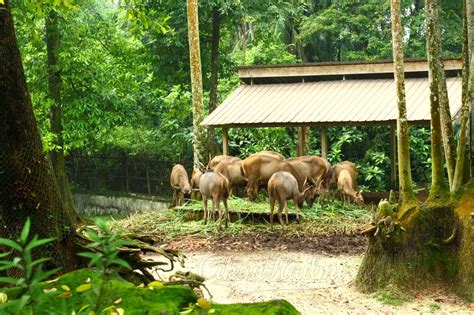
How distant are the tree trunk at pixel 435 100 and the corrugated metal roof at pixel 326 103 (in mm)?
7569

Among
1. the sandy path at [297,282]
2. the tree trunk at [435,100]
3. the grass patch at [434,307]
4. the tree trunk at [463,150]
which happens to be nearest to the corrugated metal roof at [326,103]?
the sandy path at [297,282]

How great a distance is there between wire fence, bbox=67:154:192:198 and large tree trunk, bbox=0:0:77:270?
20222 millimetres

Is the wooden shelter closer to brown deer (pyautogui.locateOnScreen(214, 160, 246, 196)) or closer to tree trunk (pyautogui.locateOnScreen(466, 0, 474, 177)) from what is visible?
brown deer (pyautogui.locateOnScreen(214, 160, 246, 196))

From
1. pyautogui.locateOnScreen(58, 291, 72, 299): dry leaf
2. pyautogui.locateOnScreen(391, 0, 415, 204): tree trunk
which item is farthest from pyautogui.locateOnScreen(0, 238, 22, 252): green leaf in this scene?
pyautogui.locateOnScreen(391, 0, 415, 204): tree trunk

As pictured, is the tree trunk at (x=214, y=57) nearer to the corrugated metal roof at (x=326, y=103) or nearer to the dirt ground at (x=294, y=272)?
the corrugated metal roof at (x=326, y=103)

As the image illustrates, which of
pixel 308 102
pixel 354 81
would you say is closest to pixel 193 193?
pixel 308 102

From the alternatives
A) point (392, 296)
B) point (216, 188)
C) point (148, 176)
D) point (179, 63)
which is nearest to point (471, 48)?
point (392, 296)

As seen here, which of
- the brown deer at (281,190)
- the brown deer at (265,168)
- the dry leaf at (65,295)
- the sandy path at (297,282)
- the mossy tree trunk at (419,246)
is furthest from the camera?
the brown deer at (265,168)

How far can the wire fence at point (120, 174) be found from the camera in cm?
2655

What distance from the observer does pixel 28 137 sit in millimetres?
5488

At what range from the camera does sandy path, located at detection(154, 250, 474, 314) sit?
8.47m

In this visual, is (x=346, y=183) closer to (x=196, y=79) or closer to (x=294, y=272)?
(x=196, y=79)

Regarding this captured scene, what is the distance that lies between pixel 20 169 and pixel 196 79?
45.1ft

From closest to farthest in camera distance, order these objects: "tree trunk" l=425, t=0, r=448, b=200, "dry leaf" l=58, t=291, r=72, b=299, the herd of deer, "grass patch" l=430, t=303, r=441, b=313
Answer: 1. "dry leaf" l=58, t=291, r=72, b=299
2. "grass patch" l=430, t=303, r=441, b=313
3. "tree trunk" l=425, t=0, r=448, b=200
4. the herd of deer
